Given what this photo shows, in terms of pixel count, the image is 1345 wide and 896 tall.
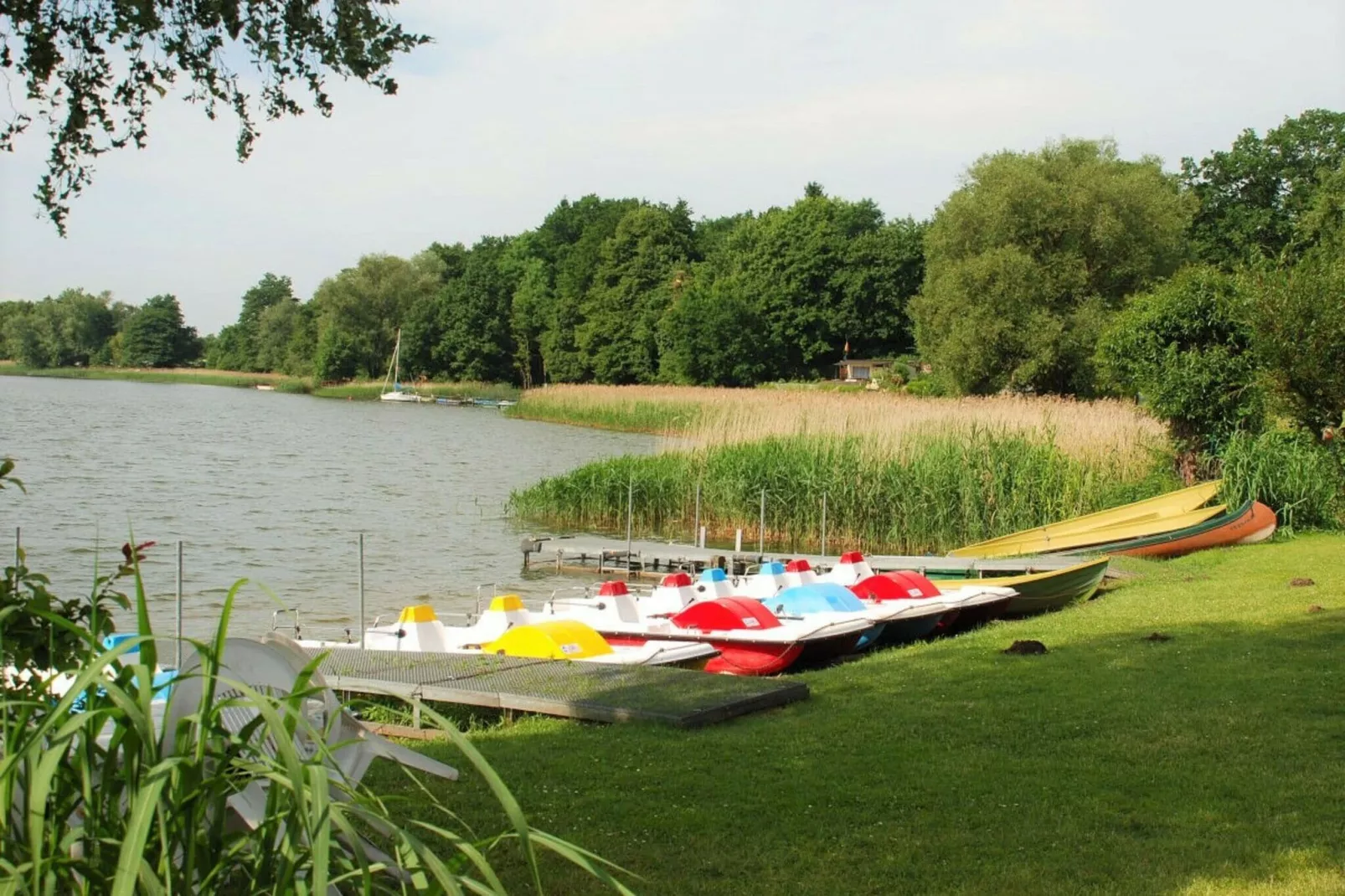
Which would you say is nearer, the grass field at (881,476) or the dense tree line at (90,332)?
the grass field at (881,476)

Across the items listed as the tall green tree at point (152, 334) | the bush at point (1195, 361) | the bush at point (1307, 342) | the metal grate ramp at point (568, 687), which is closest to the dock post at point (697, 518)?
the bush at point (1195, 361)

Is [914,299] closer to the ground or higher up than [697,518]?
higher up

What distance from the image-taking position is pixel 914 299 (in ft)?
175

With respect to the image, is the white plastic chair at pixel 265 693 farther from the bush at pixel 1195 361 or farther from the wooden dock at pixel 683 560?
the bush at pixel 1195 361

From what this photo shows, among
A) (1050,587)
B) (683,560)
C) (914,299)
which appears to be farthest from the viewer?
(914,299)

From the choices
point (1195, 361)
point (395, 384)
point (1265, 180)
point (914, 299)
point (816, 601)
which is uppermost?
point (1265, 180)

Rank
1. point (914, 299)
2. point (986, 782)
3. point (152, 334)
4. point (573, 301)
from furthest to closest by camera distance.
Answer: point (152, 334) < point (573, 301) < point (914, 299) < point (986, 782)

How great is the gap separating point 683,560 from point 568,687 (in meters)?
11.5

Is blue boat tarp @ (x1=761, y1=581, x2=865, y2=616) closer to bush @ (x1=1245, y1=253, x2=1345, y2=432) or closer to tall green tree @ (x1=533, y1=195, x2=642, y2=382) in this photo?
bush @ (x1=1245, y1=253, x2=1345, y2=432)

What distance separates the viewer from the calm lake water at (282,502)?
19641 millimetres

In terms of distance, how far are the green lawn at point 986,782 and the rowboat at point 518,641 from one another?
141 cm

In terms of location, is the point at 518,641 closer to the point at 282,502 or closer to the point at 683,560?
the point at 683,560

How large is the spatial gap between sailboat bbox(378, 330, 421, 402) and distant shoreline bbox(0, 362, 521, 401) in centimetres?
88

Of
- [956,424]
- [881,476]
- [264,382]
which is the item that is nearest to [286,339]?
[264,382]
